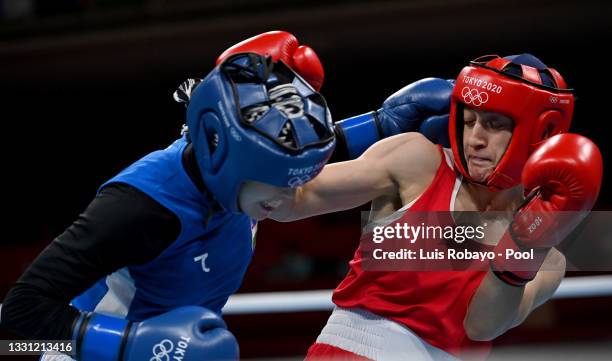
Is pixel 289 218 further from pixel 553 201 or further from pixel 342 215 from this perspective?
pixel 342 215

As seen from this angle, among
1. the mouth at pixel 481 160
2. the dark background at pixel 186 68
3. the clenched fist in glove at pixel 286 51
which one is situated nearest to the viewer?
the mouth at pixel 481 160

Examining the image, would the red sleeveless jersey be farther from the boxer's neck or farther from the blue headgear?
Result: the blue headgear

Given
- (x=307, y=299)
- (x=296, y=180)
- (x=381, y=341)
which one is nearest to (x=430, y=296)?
(x=381, y=341)

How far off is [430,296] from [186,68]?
15.5ft

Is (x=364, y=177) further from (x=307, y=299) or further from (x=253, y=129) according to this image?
(x=307, y=299)

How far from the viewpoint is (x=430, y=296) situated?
202 cm

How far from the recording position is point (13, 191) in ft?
22.5

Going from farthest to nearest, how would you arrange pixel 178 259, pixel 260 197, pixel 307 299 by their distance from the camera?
pixel 307 299 → pixel 178 259 → pixel 260 197

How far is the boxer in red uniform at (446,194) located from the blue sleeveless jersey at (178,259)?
158 mm

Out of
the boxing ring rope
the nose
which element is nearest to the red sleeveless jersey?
the nose

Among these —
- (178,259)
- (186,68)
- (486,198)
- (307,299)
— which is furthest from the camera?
(186,68)

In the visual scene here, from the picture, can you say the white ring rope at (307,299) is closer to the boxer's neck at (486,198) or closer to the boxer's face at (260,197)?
the boxer's neck at (486,198)

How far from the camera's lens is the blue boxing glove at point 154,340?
63.4 inches

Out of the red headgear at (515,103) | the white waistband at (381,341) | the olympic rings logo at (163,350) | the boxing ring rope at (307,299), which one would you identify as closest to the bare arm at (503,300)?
the white waistband at (381,341)
